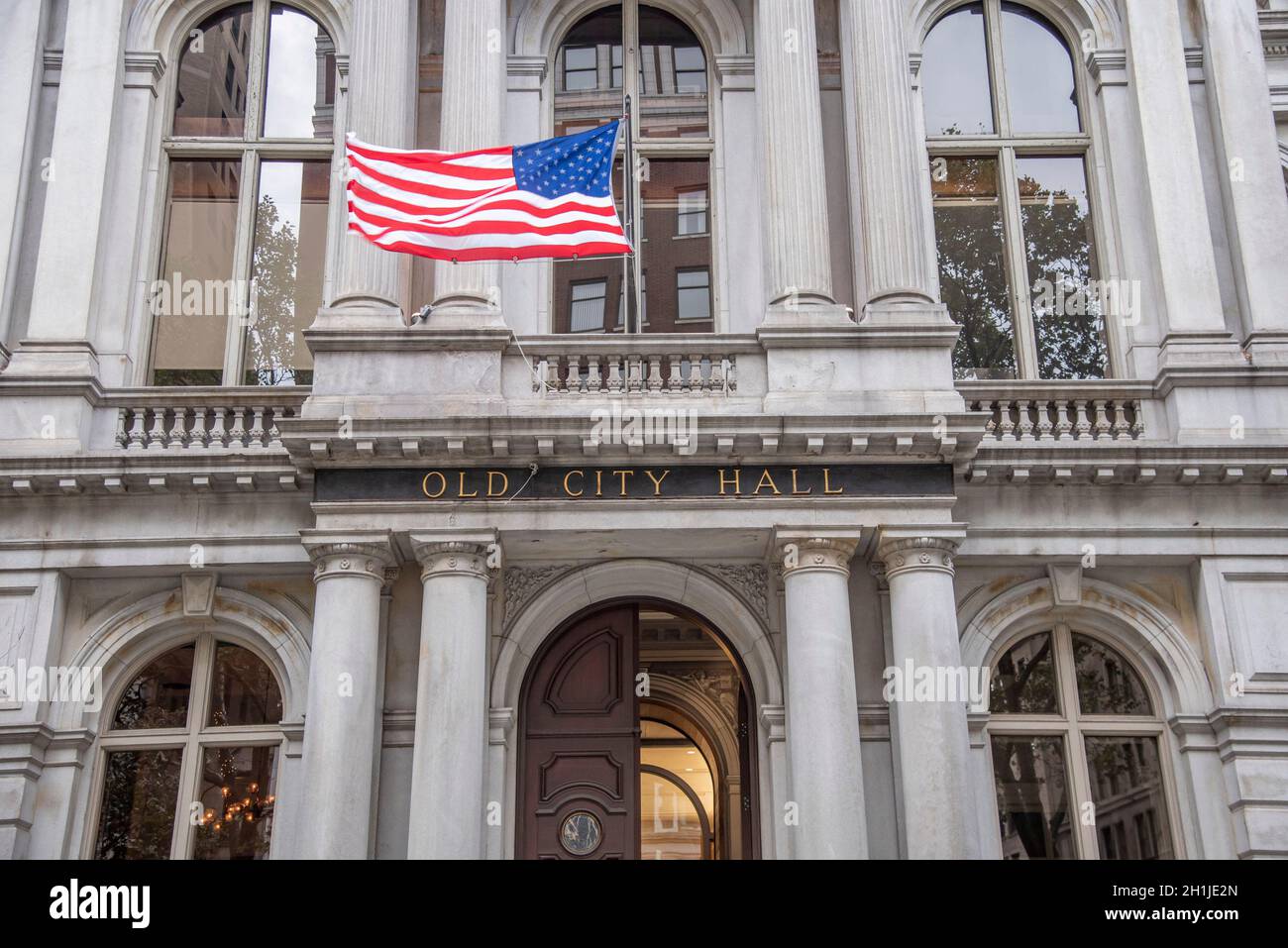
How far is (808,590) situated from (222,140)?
34.0 ft

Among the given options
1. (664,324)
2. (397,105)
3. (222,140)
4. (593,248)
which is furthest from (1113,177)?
(222,140)

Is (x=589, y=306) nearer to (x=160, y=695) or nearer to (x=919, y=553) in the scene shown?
(x=919, y=553)

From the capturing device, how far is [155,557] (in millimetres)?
17359

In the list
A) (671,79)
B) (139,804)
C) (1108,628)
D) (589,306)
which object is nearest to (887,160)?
(671,79)

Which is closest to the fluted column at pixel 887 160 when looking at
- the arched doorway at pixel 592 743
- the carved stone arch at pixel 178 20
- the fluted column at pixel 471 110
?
the fluted column at pixel 471 110

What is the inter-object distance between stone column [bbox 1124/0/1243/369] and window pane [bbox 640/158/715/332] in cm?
576

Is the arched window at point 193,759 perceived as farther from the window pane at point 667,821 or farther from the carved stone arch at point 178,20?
the window pane at point 667,821

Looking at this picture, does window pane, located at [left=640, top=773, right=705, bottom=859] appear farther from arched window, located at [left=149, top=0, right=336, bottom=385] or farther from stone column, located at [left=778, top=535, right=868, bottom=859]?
stone column, located at [left=778, top=535, right=868, bottom=859]

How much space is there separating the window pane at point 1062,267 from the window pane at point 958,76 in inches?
38.4

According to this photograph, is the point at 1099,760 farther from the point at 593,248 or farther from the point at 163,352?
the point at 163,352

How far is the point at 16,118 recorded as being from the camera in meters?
19.3

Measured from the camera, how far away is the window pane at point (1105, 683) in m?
17.8

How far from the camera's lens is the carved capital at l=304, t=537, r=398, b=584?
16203 mm

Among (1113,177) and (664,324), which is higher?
(1113,177)
